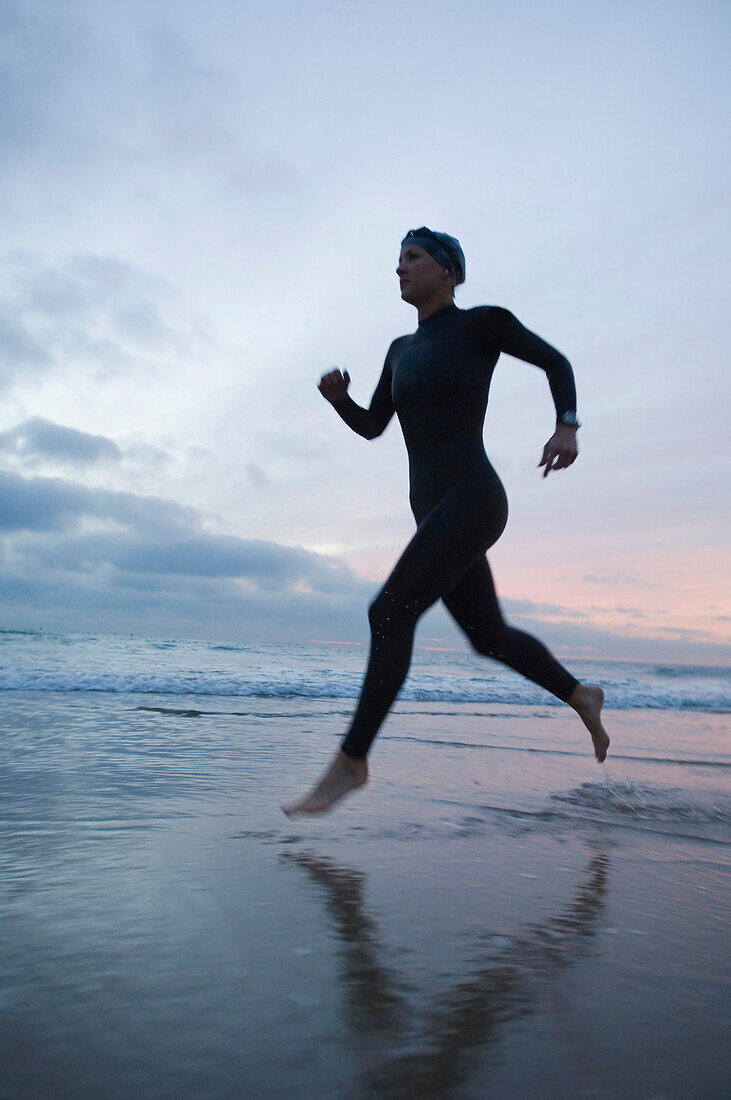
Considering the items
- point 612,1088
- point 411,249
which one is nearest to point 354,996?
point 612,1088

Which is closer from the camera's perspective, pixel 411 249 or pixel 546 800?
pixel 411 249

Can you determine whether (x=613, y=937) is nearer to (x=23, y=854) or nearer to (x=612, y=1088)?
(x=612, y=1088)

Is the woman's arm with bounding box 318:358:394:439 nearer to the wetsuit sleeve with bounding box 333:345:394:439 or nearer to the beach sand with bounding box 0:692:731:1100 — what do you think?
the wetsuit sleeve with bounding box 333:345:394:439

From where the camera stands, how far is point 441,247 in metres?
2.58

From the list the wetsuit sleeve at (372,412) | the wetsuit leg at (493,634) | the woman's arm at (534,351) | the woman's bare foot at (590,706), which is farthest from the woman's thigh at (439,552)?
the woman's bare foot at (590,706)

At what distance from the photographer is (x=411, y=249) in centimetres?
257

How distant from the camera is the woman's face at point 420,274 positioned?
2.56m

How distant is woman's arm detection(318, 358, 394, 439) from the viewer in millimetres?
2752

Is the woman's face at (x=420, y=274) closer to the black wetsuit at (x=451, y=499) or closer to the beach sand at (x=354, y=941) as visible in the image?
the black wetsuit at (x=451, y=499)

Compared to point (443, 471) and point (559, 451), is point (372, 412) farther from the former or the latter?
point (559, 451)

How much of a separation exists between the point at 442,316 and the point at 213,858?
1898 mm

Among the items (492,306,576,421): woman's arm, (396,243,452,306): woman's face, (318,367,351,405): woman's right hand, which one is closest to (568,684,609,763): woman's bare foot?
(492,306,576,421): woman's arm

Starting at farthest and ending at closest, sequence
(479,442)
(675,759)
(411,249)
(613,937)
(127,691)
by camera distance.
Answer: (127,691) < (675,759) < (411,249) < (479,442) < (613,937)

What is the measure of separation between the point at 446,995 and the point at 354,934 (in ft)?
0.92
